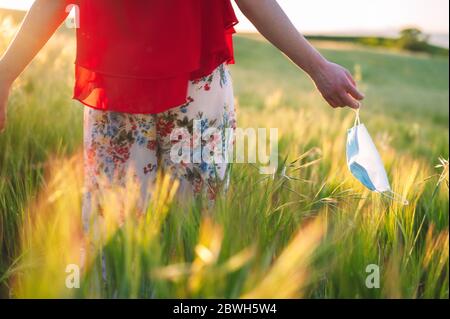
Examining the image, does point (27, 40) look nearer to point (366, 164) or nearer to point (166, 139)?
point (166, 139)

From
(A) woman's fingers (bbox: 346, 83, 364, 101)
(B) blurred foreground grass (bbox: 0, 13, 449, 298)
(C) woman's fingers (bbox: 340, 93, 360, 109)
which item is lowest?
(B) blurred foreground grass (bbox: 0, 13, 449, 298)

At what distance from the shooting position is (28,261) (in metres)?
0.81

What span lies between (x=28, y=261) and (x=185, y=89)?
0.45 m

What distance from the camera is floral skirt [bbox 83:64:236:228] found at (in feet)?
3.76

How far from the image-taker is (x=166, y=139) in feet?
3.83

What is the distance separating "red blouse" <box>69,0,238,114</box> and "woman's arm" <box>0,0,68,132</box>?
5 cm

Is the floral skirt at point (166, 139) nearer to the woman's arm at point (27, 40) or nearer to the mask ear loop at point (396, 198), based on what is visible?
the woman's arm at point (27, 40)

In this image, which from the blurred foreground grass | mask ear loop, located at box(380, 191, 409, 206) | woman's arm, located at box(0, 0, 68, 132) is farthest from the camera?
woman's arm, located at box(0, 0, 68, 132)

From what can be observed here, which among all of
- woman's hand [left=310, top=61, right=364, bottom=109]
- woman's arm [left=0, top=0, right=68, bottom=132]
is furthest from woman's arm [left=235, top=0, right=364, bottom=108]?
woman's arm [left=0, top=0, right=68, bottom=132]

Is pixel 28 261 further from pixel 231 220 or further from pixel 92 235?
pixel 231 220

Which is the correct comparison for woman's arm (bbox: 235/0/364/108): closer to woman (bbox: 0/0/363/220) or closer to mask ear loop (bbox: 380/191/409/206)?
woman (bbox: 0/0/363/220)

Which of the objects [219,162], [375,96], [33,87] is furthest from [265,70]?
[219,162]
